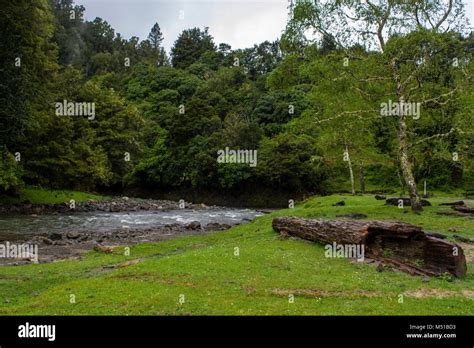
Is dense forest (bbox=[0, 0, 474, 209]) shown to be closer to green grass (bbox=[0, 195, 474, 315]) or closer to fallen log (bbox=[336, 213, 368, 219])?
fallen log (bbox=[336, 213, 368, 219])

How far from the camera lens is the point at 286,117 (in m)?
88.4

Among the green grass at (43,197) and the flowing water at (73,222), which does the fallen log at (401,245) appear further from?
the green grass at (43,197)

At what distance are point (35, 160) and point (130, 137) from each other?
76.8 ft

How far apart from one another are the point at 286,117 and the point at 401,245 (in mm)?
72663

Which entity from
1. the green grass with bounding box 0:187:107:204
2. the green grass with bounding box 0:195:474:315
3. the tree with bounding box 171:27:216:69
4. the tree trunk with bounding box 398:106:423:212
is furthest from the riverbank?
the tree with bounding box 171:27:216:69

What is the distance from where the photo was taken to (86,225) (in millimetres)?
37250

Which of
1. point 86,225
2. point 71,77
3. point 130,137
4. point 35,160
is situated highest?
point 71,77

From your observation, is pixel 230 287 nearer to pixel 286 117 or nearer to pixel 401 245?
pixel 401 245

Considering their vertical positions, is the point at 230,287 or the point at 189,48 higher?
the point at 189,48

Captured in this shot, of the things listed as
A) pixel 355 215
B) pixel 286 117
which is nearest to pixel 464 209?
pixel 355 215

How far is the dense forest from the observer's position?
32094mm
